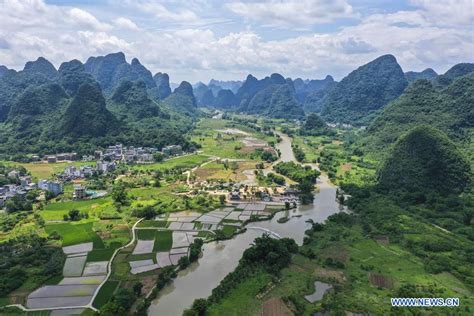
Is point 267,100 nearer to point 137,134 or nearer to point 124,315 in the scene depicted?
point 137,134

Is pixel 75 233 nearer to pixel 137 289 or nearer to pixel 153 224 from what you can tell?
pixel 153 224

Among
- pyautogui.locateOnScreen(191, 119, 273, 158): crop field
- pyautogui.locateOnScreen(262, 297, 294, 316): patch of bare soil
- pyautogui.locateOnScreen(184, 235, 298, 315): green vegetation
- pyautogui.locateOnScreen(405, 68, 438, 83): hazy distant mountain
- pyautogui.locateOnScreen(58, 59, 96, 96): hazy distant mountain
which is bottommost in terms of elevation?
pyautogui.locateOnScreen(262, 297, 294, 316): patch of bare soil

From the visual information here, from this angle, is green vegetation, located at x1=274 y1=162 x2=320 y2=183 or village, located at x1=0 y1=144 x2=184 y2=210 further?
green vegetation, located at x1=274 y1=162 x2=320 y2=183

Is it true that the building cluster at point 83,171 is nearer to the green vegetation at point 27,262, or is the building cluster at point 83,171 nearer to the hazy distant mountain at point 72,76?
the green vegetation at point 27,262

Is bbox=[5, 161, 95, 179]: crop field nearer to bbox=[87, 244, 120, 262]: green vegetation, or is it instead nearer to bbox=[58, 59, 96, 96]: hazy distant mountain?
bbox=[87, 244, 120, 262]: green vegetation

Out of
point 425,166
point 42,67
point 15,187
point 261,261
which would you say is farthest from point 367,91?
point 261,261

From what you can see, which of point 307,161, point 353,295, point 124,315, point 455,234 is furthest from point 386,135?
point 124,315

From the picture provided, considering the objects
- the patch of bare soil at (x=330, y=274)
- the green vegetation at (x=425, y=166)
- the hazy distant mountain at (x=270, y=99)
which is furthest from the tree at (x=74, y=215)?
the hazy distant mountain at (x=270, y=99)

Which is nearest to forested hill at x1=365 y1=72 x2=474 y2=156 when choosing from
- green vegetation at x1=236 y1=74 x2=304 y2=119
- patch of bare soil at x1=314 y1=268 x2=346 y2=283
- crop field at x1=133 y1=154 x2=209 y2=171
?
crop field at x1=133 y1=154 x2=209 y2=171

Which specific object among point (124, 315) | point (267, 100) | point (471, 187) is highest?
point (267, 100)
